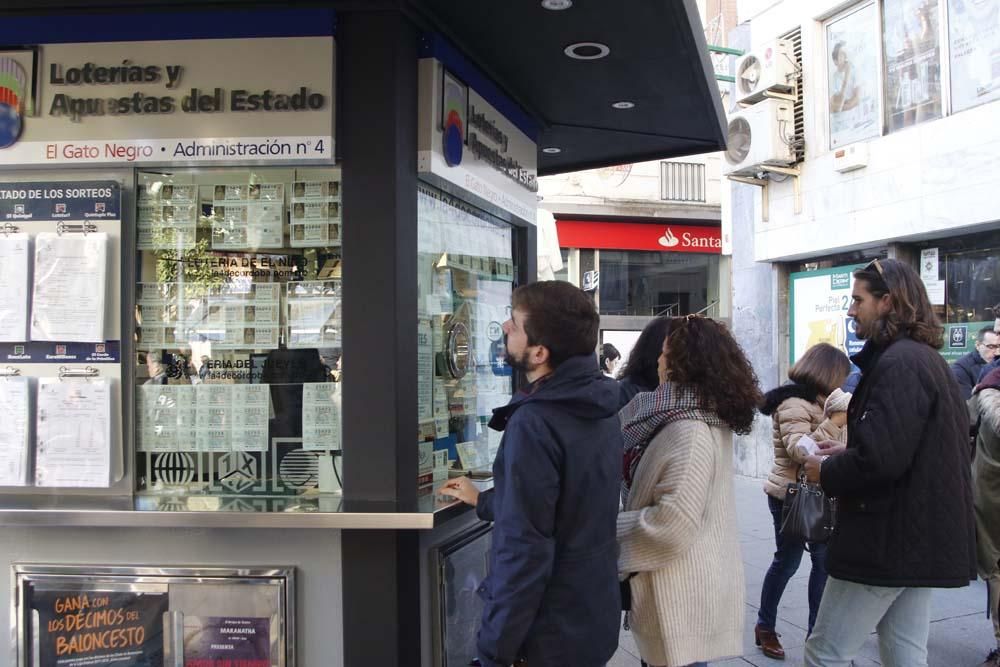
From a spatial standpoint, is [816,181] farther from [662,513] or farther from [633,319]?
[662,513]

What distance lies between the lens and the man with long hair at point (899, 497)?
113 inches

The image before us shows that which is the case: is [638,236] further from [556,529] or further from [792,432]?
[556,529]

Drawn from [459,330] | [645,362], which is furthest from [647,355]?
[459,330]

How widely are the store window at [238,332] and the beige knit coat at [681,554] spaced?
4.37ft

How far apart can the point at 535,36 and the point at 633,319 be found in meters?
13.8

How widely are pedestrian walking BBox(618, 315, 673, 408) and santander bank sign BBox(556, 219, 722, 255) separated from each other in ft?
41.8

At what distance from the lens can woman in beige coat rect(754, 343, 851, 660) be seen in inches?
182

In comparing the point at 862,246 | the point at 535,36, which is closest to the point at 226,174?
the point at 535,36

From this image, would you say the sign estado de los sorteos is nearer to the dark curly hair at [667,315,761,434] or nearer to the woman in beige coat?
the dark curly hair at [667,315,761,434]

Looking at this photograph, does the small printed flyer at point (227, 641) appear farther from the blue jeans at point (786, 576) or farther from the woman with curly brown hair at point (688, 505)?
the blue jeans at point (786, 576)

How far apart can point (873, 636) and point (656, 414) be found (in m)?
3.21

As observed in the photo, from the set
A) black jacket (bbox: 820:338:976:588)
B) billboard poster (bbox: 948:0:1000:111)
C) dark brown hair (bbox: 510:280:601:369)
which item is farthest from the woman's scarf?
billboard poster (bbox: 948:0:1000:111)

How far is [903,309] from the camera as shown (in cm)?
307

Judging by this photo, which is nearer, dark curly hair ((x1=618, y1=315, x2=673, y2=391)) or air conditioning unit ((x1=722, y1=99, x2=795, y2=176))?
dark curly hair ((x1=618, y1=315, x2=673, y2=391))
